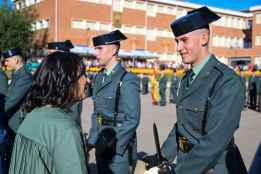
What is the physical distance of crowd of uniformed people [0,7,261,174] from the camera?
2045mm

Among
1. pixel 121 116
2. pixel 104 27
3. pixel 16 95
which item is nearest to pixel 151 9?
pixel 104 27

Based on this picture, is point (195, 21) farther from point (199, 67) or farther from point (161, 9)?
point (161, 9)

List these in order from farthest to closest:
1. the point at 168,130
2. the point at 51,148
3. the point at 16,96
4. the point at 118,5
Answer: the point at 118,5 → the point at 168,130 → the point at 16,96 → the point at 51,148

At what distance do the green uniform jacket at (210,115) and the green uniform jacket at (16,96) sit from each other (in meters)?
2.96

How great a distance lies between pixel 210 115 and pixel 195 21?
0.71m

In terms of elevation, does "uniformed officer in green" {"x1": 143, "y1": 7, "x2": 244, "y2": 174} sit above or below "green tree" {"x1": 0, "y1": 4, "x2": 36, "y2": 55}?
below

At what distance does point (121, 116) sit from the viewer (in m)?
3.74

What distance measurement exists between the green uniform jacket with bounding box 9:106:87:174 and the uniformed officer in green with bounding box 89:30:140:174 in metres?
1.59

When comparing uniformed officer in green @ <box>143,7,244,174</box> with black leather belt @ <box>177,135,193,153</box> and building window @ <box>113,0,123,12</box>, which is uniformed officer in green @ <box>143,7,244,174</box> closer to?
black leather belt @ <box>177,135,193,153</box>

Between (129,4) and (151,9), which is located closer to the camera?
(129,4)

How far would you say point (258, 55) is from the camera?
2373 inches

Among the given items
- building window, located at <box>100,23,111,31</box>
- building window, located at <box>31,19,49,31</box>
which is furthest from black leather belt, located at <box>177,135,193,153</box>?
building window, located at <box>100,23,111,31</box>

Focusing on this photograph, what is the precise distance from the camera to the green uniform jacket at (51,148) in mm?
2006

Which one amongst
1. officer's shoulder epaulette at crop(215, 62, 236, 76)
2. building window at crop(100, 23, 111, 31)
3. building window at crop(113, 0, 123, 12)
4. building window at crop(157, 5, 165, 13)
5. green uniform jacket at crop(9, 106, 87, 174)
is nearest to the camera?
green uniform jacket at crop(9, 106, 87, 174)
